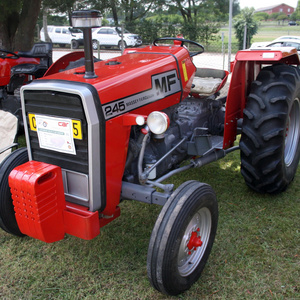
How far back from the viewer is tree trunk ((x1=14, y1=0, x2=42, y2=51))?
23.8 feet

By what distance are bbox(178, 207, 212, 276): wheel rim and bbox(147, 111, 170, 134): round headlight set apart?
622 mm

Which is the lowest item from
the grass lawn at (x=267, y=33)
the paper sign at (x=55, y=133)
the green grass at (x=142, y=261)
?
the green grass at (x=142, y=261)

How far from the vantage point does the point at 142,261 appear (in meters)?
2.60

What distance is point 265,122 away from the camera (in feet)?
9.85

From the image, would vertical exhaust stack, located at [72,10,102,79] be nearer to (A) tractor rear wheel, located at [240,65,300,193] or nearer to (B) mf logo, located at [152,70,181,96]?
(B) mf logo, located at [152,70,181,96]

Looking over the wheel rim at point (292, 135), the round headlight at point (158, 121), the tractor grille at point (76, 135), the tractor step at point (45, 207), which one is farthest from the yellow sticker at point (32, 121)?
the wheel rim at point (292, 135)

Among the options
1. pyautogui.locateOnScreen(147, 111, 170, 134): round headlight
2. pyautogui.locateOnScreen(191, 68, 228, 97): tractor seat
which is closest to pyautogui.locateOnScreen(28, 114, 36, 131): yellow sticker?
pyautogui.locateOnScreen(147, 111, 170, 134): round headlight

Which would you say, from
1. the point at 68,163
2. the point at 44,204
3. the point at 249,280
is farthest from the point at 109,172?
the point at 249,280

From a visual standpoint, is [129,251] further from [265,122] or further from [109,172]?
[265,122]

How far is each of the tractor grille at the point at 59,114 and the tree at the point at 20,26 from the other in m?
5.66

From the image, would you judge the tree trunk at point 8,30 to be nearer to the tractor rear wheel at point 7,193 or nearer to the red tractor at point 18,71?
the red tractor at point 18,71

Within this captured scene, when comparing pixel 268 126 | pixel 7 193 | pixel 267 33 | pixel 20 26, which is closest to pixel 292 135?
pixel 268 126

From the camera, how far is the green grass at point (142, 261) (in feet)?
7.58

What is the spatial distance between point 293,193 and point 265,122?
98 centimetres
